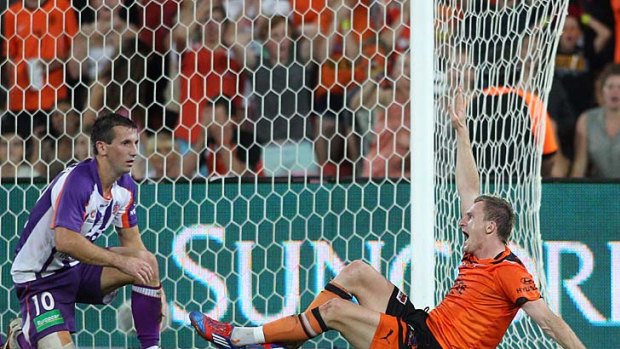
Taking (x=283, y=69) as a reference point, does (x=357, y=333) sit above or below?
below

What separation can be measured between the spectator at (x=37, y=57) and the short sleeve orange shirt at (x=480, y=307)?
3.14 m

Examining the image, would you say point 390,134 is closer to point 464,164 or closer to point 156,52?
point 464,164

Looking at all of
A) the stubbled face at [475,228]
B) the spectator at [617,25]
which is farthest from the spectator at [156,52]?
the spectator at [617,25]

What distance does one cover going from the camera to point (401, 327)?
251 inches

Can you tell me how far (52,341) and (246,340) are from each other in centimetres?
96

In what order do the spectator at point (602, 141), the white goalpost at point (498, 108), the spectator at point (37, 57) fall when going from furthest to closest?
the spectator at point (602, 141) < the spectator at point (37, 57) < the white goalpost at point (498, 108)

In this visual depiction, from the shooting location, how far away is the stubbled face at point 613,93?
29.1 feet

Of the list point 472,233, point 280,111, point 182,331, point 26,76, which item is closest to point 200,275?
point 182,331

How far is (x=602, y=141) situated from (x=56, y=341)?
4.10m

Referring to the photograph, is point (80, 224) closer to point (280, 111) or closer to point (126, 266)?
point (126, 266)

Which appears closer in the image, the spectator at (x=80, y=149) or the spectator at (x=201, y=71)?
the spectator at (x=80, y=149)

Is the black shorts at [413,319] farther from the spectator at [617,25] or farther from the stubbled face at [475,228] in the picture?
the spectator at [617,25]

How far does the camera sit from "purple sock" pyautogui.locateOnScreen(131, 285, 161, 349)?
6676 millimetres

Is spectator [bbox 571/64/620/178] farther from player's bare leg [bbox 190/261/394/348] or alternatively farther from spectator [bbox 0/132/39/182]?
spectator [bbox 0/132/39/182]
